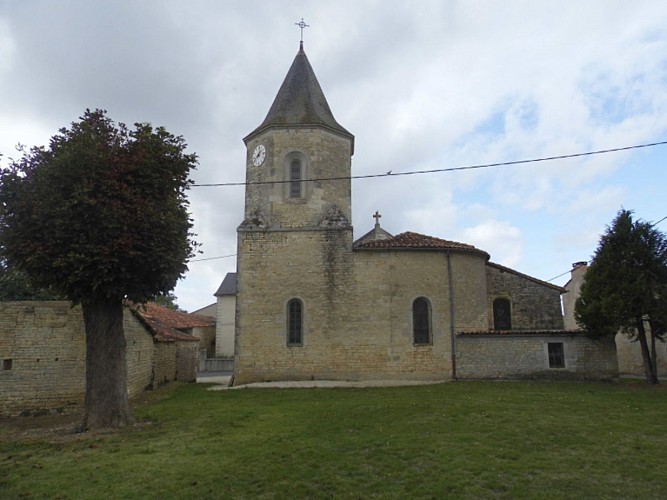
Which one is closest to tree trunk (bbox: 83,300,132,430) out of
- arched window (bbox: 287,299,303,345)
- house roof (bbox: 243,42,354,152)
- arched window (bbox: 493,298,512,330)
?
arched window (bbox: 287,299,303,345)

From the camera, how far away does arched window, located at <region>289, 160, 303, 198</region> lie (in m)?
19.8

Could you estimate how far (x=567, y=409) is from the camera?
11594mm

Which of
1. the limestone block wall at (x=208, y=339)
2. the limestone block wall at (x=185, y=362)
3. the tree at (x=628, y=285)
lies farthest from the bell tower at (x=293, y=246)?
the limestone block wall at (x=208, y=339)

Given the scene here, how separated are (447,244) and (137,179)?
41.8ft

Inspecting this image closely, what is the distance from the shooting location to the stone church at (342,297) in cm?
1823

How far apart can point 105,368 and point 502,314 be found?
16400 millimetres

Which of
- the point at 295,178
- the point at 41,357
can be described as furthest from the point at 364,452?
the point at 295,178

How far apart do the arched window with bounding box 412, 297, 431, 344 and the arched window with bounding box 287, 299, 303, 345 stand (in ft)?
14.7

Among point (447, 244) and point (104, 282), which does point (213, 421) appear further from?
point (447, 244)

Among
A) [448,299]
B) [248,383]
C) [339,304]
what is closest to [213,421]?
[248,383]

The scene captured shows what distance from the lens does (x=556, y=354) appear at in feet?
59.1

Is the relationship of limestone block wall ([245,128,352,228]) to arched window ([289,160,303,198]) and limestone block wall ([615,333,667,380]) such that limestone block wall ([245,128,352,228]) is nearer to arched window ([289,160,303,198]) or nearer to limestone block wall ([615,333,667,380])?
arched window ([289,160,303,198])

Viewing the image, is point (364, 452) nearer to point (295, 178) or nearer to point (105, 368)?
point (105, 368)

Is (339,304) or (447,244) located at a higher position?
(447,244)
